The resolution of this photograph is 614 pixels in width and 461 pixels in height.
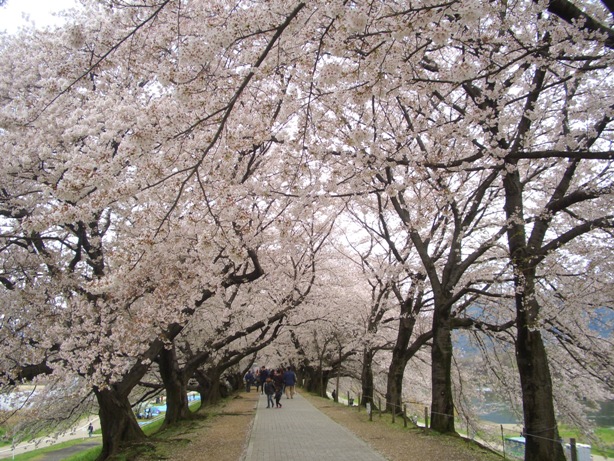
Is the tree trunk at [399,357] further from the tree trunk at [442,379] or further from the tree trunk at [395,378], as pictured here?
the tree trunk at [442,379]

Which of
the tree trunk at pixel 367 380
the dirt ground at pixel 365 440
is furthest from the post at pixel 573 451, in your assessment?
the tree trunk at pixel 367 380

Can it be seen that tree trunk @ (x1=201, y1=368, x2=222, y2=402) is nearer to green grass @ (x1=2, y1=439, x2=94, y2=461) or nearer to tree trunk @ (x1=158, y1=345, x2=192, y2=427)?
tree trunk @ (x1=158, y1=345, x2=192, y2=427)

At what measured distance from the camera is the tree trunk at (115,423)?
10.0m

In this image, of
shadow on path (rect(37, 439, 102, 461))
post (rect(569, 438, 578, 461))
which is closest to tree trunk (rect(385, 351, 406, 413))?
post (rect(569, 438, 578, 461))

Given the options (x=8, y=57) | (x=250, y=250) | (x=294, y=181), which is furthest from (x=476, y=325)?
(x=8, y=57)

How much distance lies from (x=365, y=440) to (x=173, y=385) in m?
6.68

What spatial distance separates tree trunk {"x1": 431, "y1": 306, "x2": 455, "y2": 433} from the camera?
1050 cm

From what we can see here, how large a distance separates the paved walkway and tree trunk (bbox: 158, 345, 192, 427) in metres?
2.52

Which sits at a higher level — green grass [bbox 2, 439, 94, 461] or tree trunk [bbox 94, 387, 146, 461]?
tree trunk [bbox 94, 387, 146, 461]

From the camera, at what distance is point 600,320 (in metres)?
11.8

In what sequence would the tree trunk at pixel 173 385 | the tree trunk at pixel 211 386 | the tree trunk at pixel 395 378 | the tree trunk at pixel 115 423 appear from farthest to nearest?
1. the tree trunk at pixel 211 386
2. the tree trunk at pixel 395 378
3. the tree trunk at pixel 173 385
4. the tree trunk at pixel 115 423

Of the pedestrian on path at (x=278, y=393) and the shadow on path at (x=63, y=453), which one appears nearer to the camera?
the pedestrian on path at (x=278, y=393)

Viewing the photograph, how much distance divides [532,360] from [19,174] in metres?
10.5

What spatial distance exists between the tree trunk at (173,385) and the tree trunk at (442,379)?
301 inches
